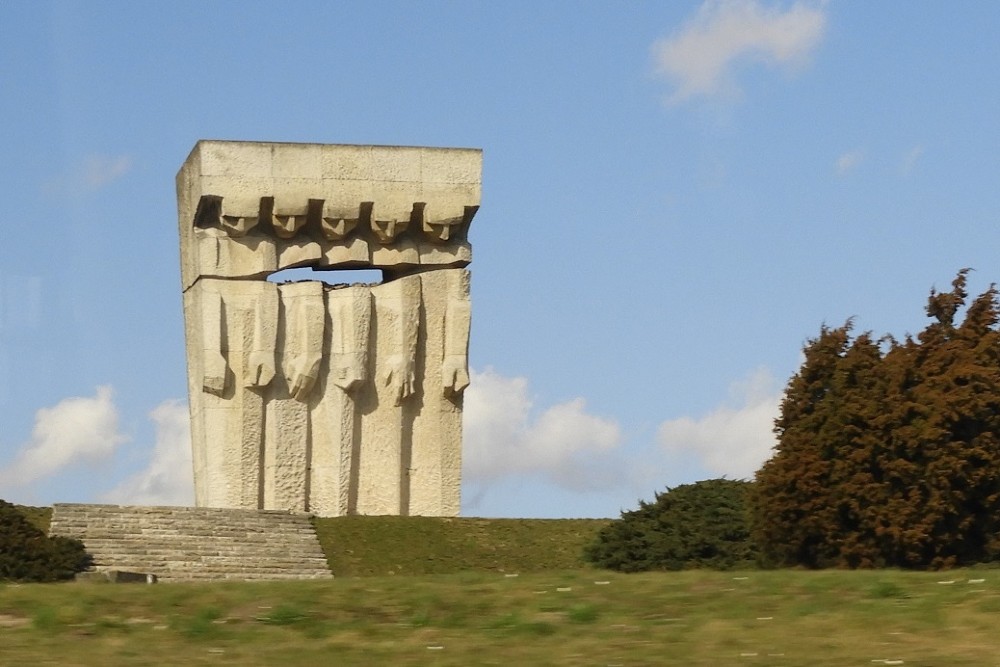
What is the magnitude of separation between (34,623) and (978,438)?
1328cm

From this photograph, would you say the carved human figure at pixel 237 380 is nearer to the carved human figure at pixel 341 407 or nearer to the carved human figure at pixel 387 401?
the carved human figure at pixel 341 407

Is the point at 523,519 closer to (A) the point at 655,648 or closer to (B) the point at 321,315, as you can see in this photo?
(B) the point at 321,315

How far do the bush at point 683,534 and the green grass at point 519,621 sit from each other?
9.67 metres

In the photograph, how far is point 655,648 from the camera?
34.8 feet

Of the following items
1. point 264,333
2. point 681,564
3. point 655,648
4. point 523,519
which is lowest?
point 655,648

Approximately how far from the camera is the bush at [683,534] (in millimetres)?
22406

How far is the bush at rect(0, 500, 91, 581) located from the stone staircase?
47 cm

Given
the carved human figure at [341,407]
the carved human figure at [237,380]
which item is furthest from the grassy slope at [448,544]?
the carved human figure at [237,380]

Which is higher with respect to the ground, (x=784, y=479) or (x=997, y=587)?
(x=784, y=479)

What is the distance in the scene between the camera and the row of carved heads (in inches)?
1200

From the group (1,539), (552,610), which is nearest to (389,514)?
(1,539)

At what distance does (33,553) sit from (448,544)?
24.0ft

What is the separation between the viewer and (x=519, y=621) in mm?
11297

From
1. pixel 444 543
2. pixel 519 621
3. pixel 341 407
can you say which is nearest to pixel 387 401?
pixel 341 407
